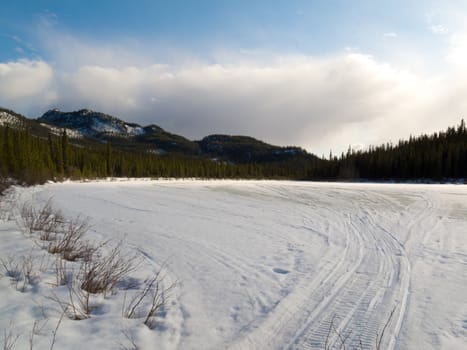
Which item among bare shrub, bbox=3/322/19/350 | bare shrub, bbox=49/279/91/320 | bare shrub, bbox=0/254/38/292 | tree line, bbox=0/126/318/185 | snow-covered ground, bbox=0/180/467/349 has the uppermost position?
tree line, bbox=0/126/318/185

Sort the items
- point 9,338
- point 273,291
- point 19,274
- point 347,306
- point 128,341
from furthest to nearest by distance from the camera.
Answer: point 273,291, point 19,274, point 347,306, point 128,341, point 9,338

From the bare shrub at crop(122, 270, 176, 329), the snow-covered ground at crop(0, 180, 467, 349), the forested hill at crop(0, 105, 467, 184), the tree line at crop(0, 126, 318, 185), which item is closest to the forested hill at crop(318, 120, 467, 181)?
the forested hill at crop(0, 105, 467, 184)

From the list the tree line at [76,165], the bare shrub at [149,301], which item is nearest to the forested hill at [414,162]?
the tree line at [76,165]

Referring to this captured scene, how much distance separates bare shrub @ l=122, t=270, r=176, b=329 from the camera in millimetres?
3336

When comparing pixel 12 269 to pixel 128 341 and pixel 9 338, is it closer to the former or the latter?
pixel 9 338

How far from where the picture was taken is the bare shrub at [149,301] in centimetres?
334

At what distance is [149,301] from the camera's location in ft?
12.6

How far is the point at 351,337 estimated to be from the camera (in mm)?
3123

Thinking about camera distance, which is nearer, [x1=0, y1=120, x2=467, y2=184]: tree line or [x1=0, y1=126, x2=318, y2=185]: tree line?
[x1=0, y1=126, x2=318, y2=185]: tree line

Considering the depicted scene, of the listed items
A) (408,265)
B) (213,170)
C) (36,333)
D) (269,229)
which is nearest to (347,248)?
(408,265)

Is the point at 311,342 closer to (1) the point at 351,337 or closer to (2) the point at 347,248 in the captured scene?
(1) the point at 351,337

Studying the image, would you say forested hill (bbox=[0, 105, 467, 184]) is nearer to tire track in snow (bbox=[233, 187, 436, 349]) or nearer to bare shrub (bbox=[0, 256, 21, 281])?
bare shrub (bbox=[0, 256, 21, 281])

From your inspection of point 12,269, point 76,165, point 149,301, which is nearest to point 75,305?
point 149,301

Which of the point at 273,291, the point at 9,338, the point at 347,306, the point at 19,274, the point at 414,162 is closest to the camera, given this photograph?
the point at 9,338
